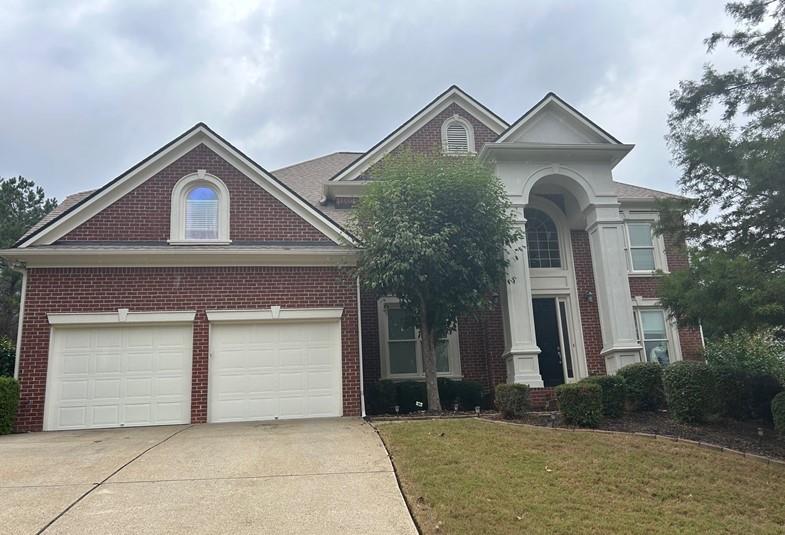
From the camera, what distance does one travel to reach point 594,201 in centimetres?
1445

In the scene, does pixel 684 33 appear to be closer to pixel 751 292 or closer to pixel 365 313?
pixel 751 292

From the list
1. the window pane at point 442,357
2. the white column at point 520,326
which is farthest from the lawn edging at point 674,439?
the window pane at point 442,357

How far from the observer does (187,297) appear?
38.6ft

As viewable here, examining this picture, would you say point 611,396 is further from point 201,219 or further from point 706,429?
point 201,219

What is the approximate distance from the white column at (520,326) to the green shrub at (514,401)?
2.73 meters

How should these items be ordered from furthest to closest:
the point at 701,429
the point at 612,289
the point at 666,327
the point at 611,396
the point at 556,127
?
the point at 666,327, the point at 556,127, the point at 612,289, the point at 611,396, the point at 701,429

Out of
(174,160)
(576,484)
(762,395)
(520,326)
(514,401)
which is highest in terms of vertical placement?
(174,160)

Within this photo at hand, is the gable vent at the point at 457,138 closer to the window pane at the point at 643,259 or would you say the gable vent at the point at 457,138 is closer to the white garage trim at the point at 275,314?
the window pane at the point at 643,259

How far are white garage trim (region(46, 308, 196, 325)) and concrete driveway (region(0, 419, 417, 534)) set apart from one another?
2.51m

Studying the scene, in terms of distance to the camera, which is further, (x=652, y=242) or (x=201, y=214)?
(x=652, y=242)

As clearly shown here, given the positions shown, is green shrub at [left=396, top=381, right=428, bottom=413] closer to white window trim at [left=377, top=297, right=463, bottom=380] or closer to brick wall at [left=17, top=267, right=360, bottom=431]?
white window trim at [left=377, top=297, right=463, bottom=380]

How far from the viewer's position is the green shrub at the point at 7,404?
1035cm

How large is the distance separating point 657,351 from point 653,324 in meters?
0.77

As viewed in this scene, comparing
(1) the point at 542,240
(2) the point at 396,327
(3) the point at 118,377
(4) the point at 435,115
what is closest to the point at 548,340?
(1) the point at 542,240
